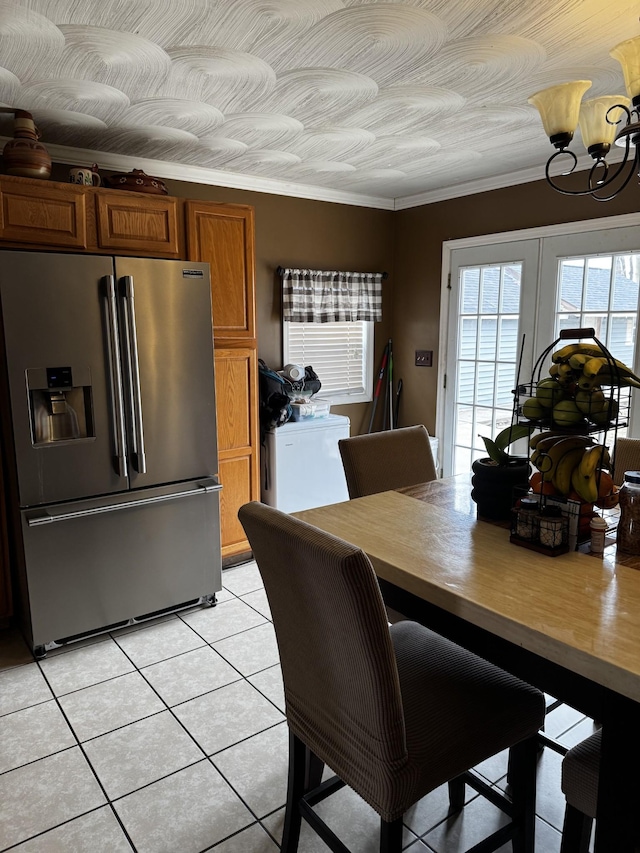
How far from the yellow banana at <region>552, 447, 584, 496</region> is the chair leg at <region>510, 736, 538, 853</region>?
2.04 ft

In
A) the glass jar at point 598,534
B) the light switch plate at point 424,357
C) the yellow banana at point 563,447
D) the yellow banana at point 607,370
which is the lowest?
the glass jar at point 598,534

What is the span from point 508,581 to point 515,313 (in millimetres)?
2970

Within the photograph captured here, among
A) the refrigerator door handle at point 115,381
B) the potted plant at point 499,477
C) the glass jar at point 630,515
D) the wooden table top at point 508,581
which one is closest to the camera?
the wooden table top at point 508,581

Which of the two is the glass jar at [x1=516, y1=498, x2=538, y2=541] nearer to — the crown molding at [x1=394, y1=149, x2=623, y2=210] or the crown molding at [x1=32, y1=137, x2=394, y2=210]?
the crown molding at [x1=394, y1=149, x2=623, y2=210]

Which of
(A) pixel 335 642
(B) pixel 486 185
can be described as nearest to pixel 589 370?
(A) pixel 335 642

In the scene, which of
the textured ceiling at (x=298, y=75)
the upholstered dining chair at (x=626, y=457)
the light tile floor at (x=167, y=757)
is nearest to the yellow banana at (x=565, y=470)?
the upholstered dining chair at (x=626, y=457)

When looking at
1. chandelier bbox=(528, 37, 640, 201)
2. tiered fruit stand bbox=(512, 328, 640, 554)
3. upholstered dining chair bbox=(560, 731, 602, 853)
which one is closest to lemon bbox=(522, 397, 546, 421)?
tiered fruit stand bbox=(512, 328, 640, 554)

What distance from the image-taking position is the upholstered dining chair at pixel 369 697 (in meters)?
1.14

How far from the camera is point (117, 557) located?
2.86m

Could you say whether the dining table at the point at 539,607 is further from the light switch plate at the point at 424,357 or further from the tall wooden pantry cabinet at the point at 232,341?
the light switch plate at the point at 424,357

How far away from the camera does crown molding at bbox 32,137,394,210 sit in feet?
10.7

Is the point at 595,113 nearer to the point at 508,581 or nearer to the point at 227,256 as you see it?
the point at 508,581

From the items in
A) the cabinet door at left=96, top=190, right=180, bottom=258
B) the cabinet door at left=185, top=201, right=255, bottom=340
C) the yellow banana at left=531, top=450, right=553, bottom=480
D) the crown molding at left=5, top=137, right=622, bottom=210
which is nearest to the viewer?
the yellow banana at left=531, top=450, right=553, bottom=480

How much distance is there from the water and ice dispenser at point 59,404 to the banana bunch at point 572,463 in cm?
197
